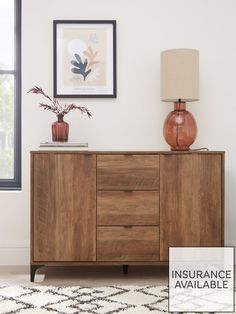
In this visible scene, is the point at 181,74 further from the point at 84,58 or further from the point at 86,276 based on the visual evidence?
the point at 86,276

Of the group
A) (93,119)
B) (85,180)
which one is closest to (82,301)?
(85,180)

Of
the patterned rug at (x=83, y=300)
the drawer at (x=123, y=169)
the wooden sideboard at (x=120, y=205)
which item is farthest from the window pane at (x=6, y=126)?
the patterned rug at (x=83, y=300)

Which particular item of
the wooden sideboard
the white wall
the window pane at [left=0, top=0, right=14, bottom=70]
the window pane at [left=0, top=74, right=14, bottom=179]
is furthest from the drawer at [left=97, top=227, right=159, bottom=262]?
the window pane at [left=0, top=0, right=14, bottom=70]

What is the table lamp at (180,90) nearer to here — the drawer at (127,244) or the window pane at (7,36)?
the drawer at (127,244)

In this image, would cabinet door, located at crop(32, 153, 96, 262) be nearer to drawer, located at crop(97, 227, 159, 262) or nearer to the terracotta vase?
drawer, located at crop(97, 227, 159, 262)

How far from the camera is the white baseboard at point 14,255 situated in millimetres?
3980

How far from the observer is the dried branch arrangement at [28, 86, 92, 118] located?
3.78 m

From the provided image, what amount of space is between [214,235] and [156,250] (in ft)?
1.22

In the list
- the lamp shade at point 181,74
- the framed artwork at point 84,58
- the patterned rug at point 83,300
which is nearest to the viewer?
the patterned rug at point 83,300

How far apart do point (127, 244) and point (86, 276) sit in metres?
0.40

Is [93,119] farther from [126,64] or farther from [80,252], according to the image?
[80,252]

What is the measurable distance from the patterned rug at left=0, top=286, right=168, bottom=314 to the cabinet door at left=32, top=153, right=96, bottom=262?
296mm

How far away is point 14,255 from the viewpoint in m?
3.98

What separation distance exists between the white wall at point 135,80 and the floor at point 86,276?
0.83ft
